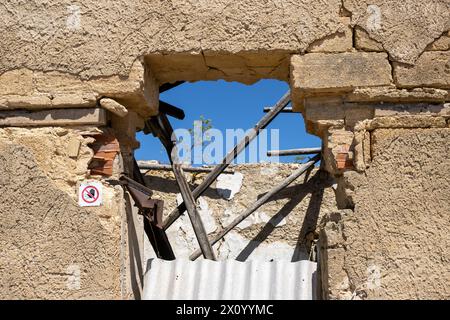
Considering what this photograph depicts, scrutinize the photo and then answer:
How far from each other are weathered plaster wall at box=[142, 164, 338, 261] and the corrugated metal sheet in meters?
3.62

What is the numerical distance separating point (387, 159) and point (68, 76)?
1.77 m

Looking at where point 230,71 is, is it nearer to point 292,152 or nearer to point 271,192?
point 271,192

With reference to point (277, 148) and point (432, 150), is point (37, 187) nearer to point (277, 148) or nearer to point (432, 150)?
point (432, 150)

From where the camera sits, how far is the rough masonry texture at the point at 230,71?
288 centimetres

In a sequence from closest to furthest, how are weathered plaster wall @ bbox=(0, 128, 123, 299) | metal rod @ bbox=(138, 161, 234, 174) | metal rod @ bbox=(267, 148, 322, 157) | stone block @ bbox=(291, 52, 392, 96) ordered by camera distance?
weathered plaster wall @ bbox=(0, 128, 123, 299)
stone block @ bbox=(291, 52, 392, 96)
metal rod @ bbox=(267, 148, 322, 157)
metal rod @ bbox=(138, 161, 234, 174)

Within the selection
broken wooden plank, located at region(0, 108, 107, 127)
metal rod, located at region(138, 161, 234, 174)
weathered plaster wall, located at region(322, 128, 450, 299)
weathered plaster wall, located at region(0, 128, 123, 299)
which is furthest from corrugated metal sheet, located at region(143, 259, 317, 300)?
metal rod, located at region(138, 161, 234, 174)

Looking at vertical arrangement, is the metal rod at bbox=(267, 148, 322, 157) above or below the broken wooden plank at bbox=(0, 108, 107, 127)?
above

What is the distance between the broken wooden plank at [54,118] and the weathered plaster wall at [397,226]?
4.49 ft

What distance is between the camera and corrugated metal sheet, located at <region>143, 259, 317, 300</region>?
12.3ft

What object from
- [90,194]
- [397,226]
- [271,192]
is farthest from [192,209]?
[397,226]

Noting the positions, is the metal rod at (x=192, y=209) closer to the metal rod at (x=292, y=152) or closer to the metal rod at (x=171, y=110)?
the metal rod at (x=171, y=110)

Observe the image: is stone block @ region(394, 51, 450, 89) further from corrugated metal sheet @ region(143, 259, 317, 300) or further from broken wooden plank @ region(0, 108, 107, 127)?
broken wooden plank @ region(0, 108, 107, 127)

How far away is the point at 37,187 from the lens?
9.98 ft

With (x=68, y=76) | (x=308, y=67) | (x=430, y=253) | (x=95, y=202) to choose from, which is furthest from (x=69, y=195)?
(x=430, y=253)
